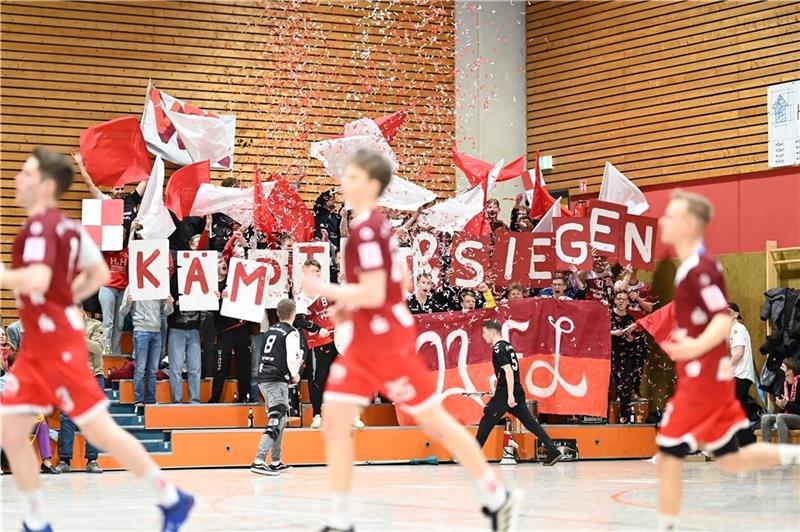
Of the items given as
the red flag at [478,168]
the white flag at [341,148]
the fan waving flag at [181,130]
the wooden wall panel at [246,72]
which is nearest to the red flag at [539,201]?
the red flag at [478,168]

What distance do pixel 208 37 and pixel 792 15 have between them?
9526mm

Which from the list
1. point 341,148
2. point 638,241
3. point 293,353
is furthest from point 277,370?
point 638,241

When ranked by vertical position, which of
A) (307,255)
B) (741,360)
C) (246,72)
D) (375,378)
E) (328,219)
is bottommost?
(741,360)

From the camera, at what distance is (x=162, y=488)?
6785mm

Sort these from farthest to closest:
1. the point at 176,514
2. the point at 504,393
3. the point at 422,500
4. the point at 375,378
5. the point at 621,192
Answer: the point at 621,192
the point at 504,393
the point at 422,500
the point at 176,514
the point at 375,378

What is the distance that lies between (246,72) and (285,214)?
4.60 metres

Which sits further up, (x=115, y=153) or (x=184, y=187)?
(x=115, y=153)

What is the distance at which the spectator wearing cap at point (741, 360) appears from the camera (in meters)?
17.0

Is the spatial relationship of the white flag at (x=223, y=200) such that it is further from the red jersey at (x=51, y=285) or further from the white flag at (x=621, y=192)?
the red jersey at (x=51, y=285)

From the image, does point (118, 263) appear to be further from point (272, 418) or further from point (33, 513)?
point (33, 513)

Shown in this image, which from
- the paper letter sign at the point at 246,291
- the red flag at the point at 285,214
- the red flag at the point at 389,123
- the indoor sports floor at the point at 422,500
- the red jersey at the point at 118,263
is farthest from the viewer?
the red flag at the point at 389,123

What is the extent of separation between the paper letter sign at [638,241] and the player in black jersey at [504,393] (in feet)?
12.1

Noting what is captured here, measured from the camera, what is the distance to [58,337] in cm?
655

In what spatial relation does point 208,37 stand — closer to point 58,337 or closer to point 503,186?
point 503,186
